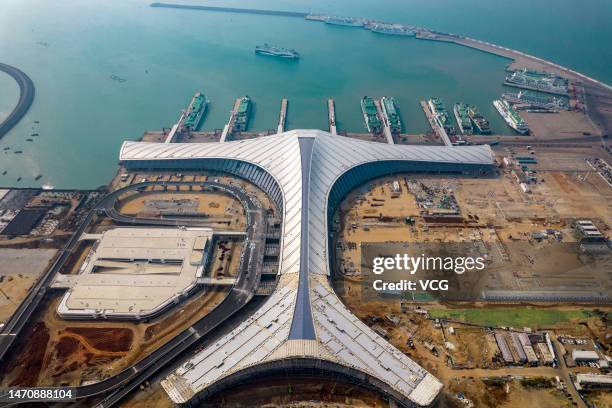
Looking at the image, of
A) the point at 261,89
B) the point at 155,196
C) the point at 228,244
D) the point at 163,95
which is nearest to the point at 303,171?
the point at 228,244

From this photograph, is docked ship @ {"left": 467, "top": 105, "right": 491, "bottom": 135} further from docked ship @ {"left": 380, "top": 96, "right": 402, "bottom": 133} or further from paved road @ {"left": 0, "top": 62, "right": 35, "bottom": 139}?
paved road @ {"left": 0, "top": 62, "right": 35, "bottom": 139}

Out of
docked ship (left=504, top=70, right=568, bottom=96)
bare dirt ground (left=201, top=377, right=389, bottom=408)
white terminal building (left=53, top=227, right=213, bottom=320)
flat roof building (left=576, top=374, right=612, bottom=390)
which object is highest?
docked ship (left=504, top=70, right=568, bottom=96)

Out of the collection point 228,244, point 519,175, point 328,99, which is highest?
point 328,99

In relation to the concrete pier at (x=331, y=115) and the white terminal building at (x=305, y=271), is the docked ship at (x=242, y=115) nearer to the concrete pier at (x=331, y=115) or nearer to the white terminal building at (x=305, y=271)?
the white terminal building at (x=305, y=271)

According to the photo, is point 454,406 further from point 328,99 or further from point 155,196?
point 328,99

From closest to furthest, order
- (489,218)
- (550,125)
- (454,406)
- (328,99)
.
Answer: (454,406), (489,218), (550,125), (328,99)

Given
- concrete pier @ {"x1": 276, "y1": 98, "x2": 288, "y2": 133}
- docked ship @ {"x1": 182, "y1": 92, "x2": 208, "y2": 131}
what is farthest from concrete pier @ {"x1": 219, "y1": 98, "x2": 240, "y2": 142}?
concrete pier @ {"x1": 276, "y1": 98, "x2": 288, "y2": 133}
